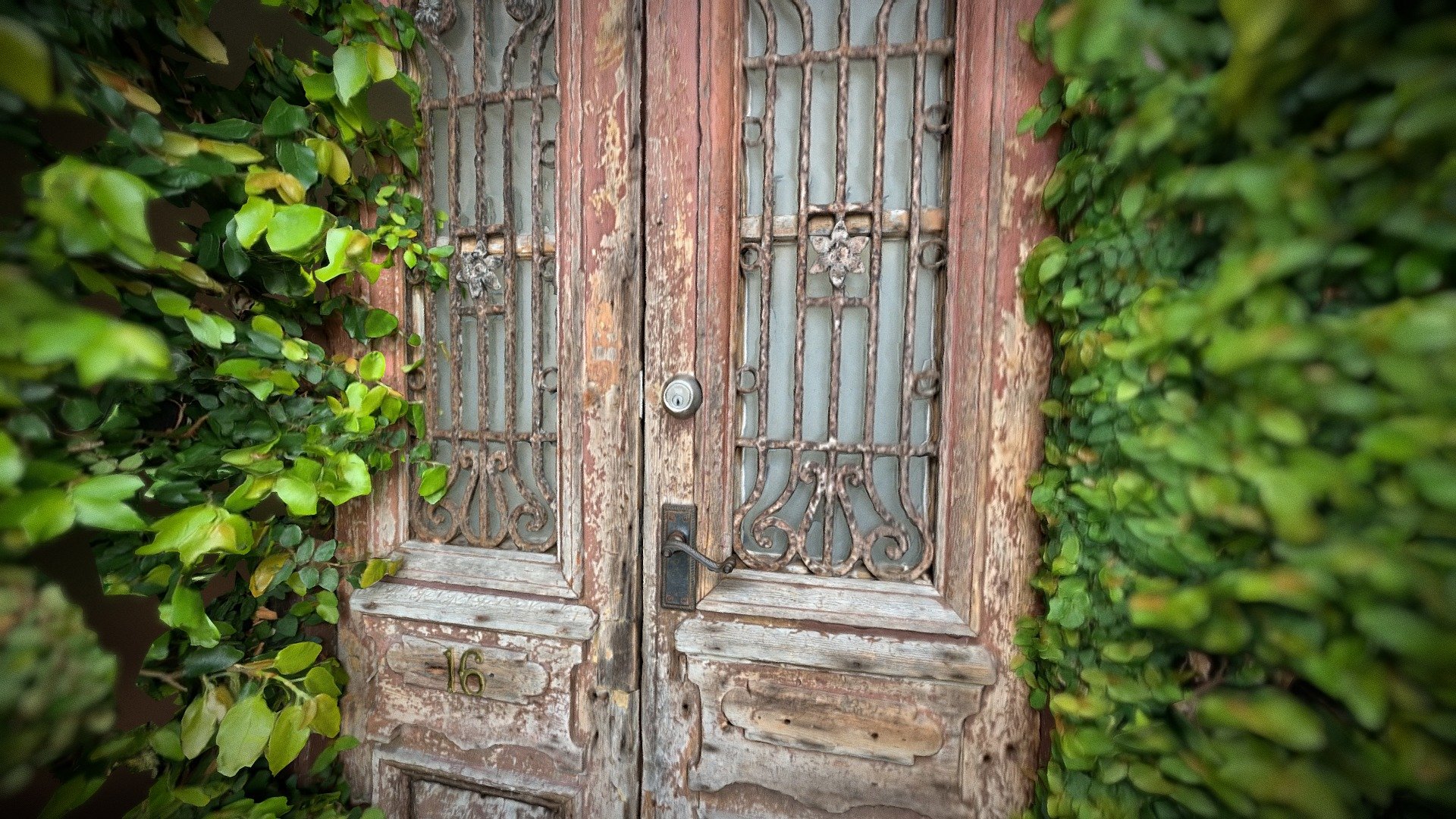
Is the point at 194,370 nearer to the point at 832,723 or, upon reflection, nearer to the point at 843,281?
the point at 843,281

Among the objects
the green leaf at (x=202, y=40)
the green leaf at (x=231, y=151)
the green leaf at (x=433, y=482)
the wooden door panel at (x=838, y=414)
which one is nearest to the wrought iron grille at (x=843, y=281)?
the wooden door panel at (x=838, y=414)

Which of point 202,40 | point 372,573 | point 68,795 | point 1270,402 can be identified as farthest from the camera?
point 372,573

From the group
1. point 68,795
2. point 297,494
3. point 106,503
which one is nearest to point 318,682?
point 68,795

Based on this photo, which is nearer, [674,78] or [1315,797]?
[1315,797]

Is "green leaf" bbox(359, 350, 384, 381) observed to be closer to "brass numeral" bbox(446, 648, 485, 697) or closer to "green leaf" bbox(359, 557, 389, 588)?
"green leaf" bbox(359, 557, 389, 588)

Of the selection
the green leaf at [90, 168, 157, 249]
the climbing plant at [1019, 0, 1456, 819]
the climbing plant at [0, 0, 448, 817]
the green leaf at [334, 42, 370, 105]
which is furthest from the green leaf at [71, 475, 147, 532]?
the climbing plant at [1019, 0, 1456, 819]

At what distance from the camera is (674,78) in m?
1.06

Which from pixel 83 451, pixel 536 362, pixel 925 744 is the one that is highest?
pixel 536 362

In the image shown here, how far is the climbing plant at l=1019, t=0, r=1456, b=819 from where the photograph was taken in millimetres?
488

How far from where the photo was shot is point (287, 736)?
1.02 m

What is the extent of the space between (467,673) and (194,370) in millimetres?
832

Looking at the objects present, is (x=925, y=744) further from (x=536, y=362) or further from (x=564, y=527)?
(x=536, y=362)

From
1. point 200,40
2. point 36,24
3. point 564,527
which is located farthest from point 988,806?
point 200,40

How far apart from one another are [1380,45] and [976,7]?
2.04ft
